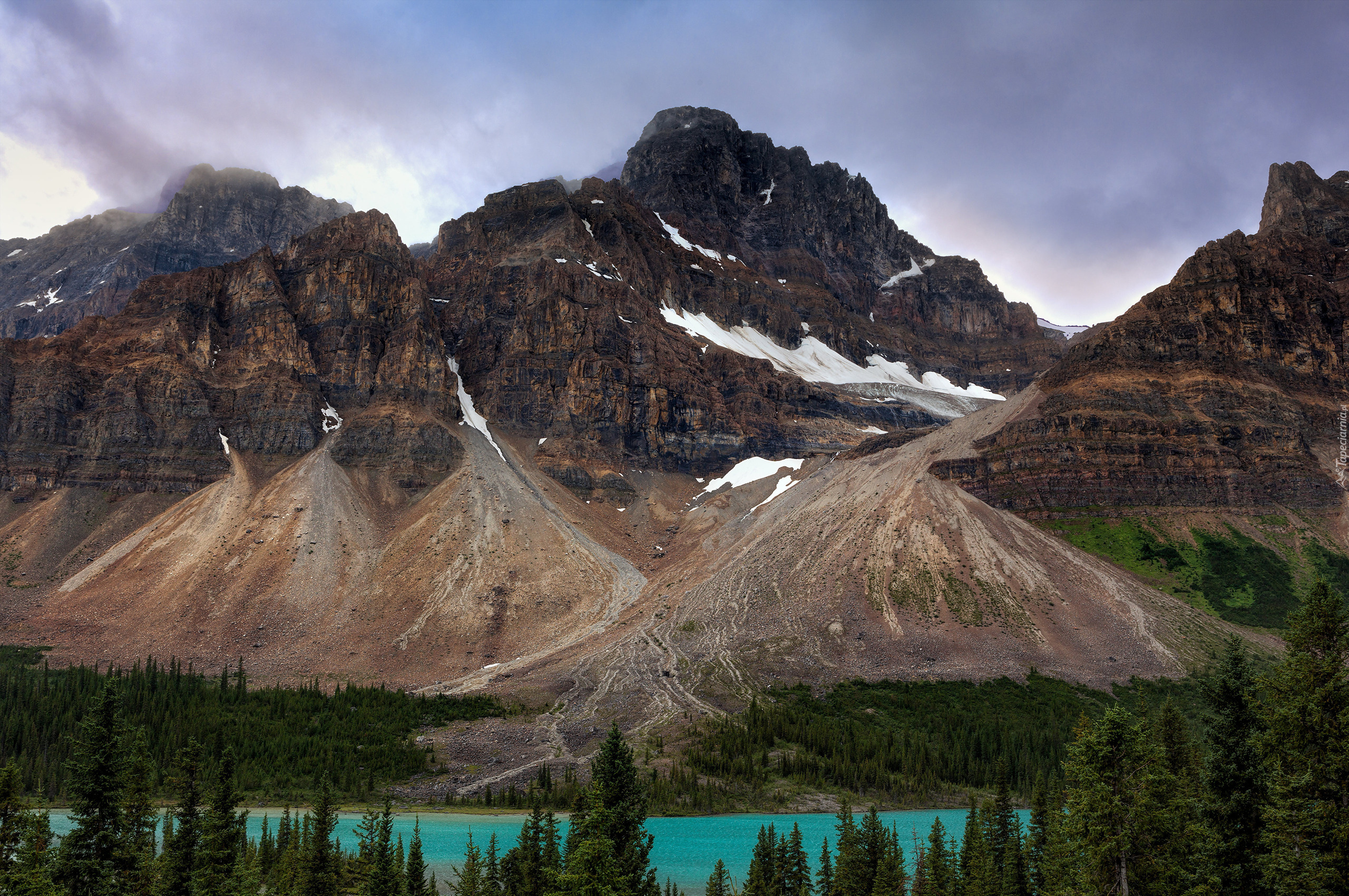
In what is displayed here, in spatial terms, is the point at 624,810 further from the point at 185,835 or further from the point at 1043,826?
the point at 1043,826

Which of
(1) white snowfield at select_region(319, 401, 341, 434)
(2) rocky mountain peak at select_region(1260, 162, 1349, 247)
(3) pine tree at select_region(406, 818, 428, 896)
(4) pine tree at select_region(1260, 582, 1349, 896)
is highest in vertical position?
(2) rocky mountain peak at select_region(1260, 162, 1349, 247)

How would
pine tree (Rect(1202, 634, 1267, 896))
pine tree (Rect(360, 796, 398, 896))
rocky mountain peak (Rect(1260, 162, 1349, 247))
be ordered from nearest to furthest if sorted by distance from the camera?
pine tree (Rect(1202, 634, 1267, 896)) → pine tree (Rect(360, 796, 398, 896)) → rocky mountain peak (Rect(1260, 162, 1349, 247))

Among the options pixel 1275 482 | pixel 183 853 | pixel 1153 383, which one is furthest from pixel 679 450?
pixel 183 853

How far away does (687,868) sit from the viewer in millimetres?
57562

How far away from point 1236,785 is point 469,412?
152 m

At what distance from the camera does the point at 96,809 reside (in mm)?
25500

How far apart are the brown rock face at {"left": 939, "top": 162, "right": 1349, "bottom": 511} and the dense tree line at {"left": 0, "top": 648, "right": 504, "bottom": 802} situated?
90981mm

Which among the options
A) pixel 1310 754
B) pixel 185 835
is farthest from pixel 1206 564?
pixel 185 835

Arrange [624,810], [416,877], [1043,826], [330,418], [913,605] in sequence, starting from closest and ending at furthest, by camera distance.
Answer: [624,810] < [416,877] < [1043,826] < [913,605] < [330,418]

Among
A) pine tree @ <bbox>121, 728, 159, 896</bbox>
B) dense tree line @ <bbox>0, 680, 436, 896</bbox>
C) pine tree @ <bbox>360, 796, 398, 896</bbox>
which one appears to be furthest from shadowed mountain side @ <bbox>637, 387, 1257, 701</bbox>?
pine tree @ <bbox>121, 728, 159, 896</bbox>

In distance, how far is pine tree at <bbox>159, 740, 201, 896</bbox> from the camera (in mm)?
28703

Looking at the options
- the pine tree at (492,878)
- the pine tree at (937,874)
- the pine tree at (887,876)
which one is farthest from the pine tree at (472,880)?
the pine tree at (937,874)

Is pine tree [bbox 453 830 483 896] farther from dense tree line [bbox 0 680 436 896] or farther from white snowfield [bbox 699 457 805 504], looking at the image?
white snowfield [bbox 699 457 805 504]

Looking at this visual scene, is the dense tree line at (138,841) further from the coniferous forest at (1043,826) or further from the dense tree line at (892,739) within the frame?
the dense tree line at (892,739)
